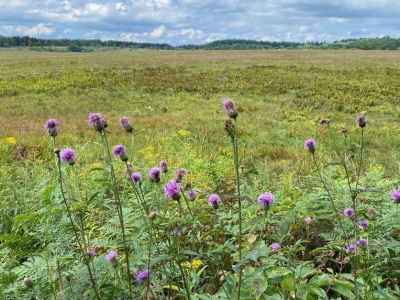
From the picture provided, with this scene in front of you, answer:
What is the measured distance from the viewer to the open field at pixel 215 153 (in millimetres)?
3127

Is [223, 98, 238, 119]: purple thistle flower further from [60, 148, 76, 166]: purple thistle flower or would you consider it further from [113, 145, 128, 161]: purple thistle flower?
[60, 148, 76, 166]: purple thistle flower

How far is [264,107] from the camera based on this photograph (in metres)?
18.3

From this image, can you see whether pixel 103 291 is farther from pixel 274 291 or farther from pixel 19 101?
pixel 19 101

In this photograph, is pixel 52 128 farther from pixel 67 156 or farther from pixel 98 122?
pixel 98 122

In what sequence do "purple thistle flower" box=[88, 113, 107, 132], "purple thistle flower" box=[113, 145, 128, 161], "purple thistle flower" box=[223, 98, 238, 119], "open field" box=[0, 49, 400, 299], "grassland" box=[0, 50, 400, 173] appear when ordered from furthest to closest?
"grassland" box=[0, 50, 400, 173]
"open field" box=[0, 49, 400, 299]
"purple thistle flower" box=[113, 145, 128, 161]
"purple thistle flower" box=[88, 113, 107, 132]
"purple thistle flower" box=[223, 98, 238, 119]

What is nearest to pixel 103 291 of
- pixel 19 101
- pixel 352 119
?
pixel 352 119

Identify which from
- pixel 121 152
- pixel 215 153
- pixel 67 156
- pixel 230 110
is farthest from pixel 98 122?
pixel 215 153

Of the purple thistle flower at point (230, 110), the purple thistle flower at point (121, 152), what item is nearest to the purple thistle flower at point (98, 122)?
the purple thistle flower at point (121, 152)

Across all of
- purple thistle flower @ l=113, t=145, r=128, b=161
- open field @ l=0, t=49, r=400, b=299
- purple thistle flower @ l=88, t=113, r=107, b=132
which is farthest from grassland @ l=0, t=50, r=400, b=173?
purple thistle flower @ l=88, t=113, r=107, b=132

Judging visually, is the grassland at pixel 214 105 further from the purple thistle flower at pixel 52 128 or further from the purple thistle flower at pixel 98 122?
the purple thistle flower at pixel 98 122

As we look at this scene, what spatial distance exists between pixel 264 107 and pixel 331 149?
9162mm

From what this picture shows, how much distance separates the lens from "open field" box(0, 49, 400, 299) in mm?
3127

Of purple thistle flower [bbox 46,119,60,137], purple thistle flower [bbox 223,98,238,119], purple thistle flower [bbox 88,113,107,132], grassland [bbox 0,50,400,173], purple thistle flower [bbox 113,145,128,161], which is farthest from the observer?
grassland [bbox 0,50,400,173]

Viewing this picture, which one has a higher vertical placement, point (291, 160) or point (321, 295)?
point (321, 295)
